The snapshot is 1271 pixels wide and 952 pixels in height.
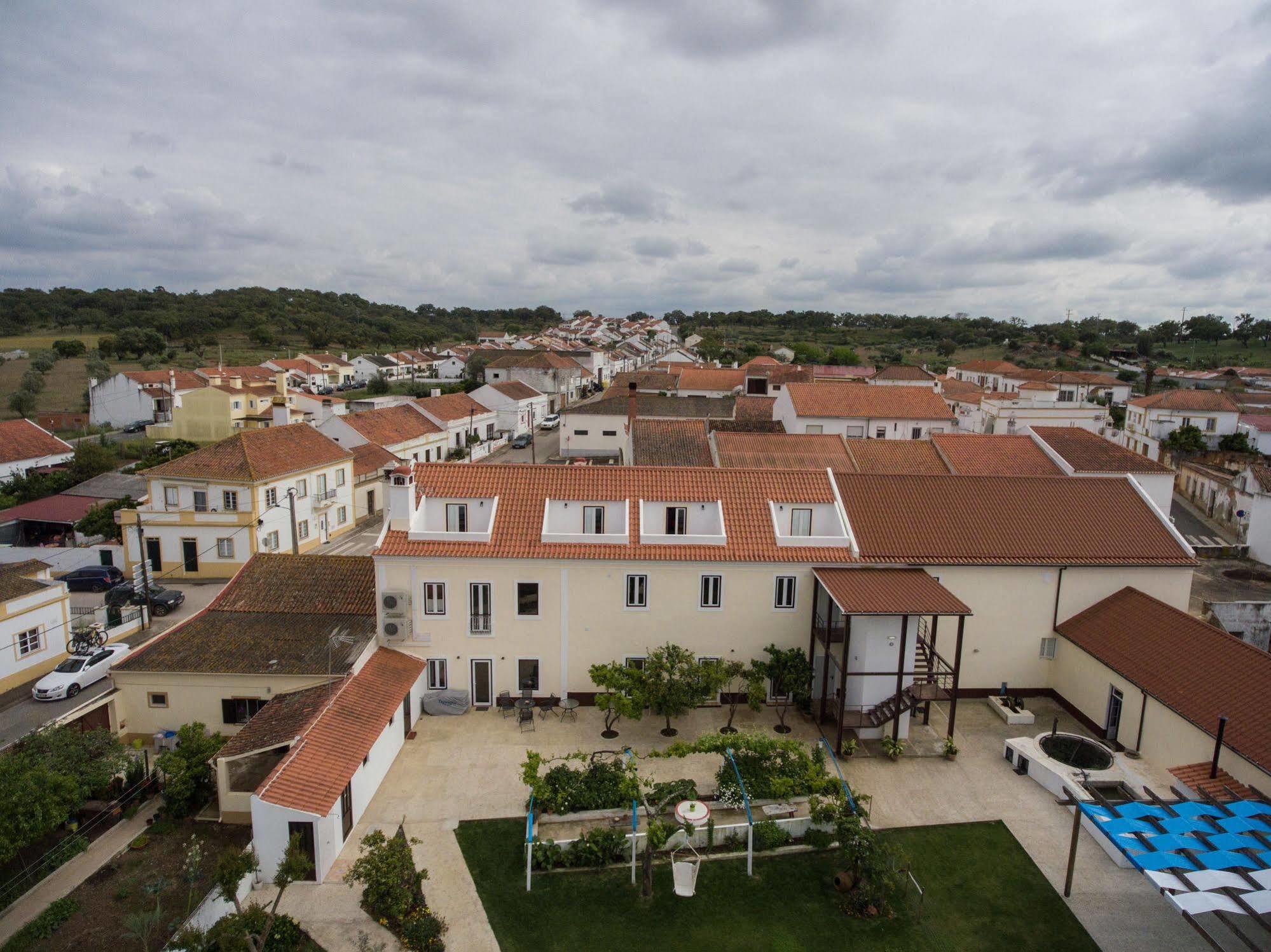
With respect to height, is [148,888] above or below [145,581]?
below

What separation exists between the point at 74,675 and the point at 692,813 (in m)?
21.0

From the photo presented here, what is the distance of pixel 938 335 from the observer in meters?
192

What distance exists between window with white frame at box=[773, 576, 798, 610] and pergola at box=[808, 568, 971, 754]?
2.14ft

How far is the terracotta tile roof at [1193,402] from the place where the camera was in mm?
58344

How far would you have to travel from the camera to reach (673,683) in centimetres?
2038

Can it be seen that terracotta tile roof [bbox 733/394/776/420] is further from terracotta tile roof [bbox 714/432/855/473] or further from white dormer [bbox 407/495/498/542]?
white dormer [bbox 407/495/498/542]

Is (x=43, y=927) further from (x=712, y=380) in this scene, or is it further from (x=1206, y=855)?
(x=712, y=380)

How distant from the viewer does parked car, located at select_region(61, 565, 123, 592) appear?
34438 millimetres

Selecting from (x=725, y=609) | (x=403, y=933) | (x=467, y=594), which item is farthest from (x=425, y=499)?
(x=403, y=933)

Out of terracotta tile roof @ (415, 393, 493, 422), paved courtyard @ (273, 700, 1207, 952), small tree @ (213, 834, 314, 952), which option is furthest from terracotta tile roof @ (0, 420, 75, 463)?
small tree @ (213, 834, 314, 952)

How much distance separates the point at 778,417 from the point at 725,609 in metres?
36.6

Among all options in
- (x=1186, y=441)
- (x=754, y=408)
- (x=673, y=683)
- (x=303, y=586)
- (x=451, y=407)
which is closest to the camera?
(x=673, y=683)

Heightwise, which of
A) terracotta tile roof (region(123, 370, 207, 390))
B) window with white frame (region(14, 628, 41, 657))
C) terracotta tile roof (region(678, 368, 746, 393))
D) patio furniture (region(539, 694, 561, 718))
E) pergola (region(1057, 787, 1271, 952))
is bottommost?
patio furniture (region(539, 694, 561, 718))

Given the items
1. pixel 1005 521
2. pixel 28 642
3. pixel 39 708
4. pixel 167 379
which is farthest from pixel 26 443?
Result: pixel 1005 521
